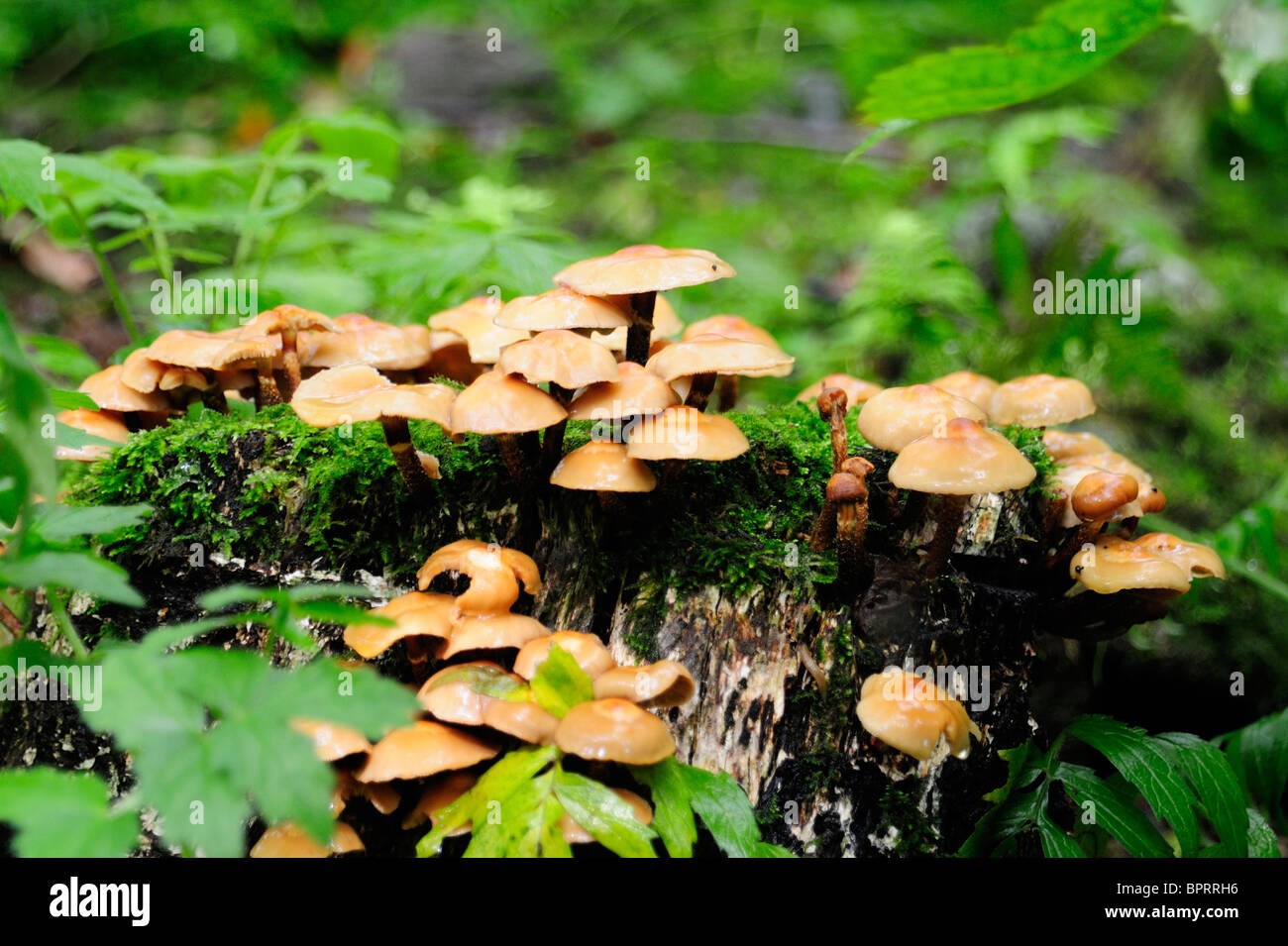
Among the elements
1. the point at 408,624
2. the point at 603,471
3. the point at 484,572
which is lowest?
the point at 408,624

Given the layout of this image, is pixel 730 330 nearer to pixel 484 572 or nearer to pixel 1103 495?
pixel 484 572

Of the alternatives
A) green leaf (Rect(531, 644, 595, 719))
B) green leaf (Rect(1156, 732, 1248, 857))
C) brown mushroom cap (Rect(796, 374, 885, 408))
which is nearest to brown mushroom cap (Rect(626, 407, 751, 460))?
green leaf (Rect(531, 644, 595, 719))

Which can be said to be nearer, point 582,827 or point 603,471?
point 582,827

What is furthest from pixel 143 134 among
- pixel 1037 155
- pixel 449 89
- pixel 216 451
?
pixel 1037 155

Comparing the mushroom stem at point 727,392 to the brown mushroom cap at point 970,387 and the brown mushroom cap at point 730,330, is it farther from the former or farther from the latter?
the brown mushroom cap at point 970,387

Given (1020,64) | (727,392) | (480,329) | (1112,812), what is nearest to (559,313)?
(480,329)

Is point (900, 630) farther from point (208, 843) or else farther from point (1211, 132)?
point (1211, 132)
